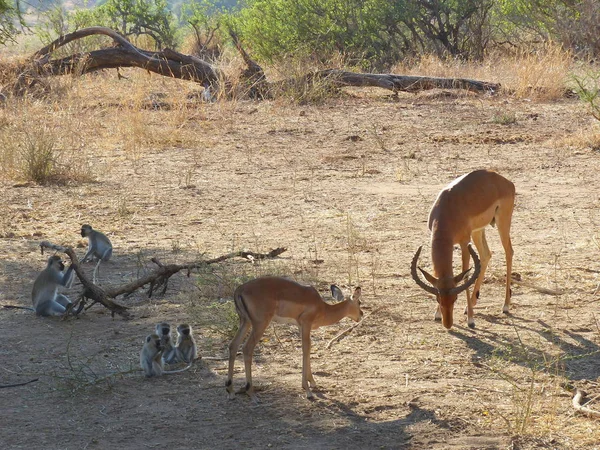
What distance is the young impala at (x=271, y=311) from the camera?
5.25m

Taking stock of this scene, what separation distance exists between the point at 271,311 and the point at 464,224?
2.03m

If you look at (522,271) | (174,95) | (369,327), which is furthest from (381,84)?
(369,327)

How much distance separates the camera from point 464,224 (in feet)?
21.9

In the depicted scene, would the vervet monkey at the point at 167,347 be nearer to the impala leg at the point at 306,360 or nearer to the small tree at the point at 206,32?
the impala leg at the point at 306,360

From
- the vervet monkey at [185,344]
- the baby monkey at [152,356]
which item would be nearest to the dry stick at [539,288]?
the vervet monkey at [185,344]

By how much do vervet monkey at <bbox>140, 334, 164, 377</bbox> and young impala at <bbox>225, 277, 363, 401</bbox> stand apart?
582 millimetres

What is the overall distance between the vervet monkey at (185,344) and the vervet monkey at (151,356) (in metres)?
0.19

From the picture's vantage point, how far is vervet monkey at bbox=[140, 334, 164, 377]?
5730mm

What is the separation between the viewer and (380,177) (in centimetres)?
1221

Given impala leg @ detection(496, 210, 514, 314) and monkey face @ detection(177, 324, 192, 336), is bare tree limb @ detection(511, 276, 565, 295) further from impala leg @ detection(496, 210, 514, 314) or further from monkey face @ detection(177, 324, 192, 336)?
monkey face @ detection(177, 324, 192, 336)

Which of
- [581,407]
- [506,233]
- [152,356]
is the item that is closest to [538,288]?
[506,233]

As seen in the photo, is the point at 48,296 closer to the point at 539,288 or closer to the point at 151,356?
the point at 151,356

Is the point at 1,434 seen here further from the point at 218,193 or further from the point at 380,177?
the point at 380,177

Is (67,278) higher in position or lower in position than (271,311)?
lower
